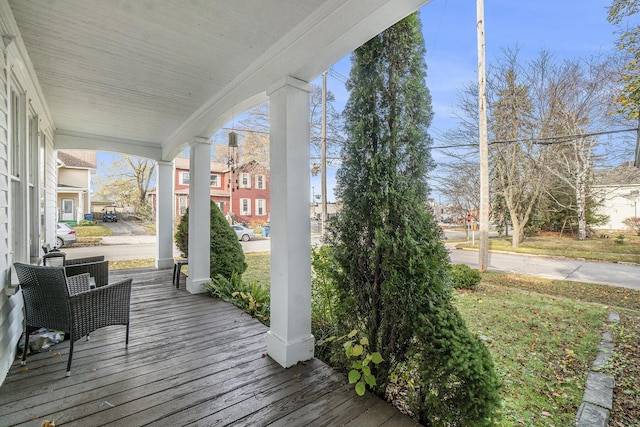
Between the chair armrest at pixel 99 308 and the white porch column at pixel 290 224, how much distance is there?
1463mm

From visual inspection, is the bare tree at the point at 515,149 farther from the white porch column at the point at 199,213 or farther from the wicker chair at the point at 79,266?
the wicker chair at the point at 79,266

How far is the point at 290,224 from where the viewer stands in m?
2.38

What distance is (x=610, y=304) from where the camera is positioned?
12.5 feet

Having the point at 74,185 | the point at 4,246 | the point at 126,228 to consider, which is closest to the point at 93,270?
the point at 4,246

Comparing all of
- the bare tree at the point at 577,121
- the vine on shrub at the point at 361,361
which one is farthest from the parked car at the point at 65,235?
the bare tree at the point at 577,121

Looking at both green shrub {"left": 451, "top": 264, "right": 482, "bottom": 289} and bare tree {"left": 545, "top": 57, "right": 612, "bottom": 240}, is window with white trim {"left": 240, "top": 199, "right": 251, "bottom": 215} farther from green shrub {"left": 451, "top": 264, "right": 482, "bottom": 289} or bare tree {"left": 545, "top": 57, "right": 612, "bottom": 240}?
bare tree {"left": 545, "top": 57, "right": 612, "bottom": 240}

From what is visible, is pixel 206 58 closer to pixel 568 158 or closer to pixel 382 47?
pixel 382 47

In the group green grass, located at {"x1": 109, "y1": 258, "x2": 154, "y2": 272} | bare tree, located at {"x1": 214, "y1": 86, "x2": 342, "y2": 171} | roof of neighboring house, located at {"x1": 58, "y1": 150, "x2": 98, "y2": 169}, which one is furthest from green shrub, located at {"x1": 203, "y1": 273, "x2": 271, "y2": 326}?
roof of neighboring house, located at {"x1": 58, "y1": 150, "x2": 98, "y2": 169}

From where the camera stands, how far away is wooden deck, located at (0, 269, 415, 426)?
172 centimetres

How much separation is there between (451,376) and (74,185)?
66.0 ft

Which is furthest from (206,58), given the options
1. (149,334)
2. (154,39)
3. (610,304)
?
(610,304)

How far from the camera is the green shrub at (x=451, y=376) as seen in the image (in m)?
1.53

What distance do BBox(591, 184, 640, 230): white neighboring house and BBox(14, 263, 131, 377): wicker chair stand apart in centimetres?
539

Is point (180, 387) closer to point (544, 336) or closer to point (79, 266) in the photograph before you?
point (79, 266)
